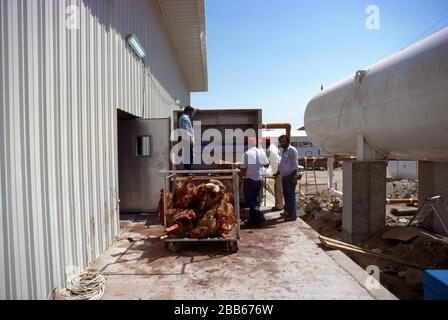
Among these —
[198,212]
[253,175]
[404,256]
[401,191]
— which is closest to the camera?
[198,212]

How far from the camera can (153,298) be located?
3260mm

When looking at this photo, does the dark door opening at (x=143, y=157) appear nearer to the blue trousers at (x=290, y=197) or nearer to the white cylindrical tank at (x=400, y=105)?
the blue trousers at (x=290, y=197)

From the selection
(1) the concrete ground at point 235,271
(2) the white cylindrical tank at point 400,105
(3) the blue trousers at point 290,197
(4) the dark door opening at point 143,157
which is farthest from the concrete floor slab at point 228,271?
(2) the white cylindrical tank at point 400,105

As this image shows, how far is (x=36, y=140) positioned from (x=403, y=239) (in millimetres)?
6544

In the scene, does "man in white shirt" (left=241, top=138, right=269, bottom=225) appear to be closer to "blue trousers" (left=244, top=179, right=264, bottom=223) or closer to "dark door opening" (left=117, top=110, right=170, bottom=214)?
"blue trousers" (left=244, top=179, right=264, bottom=223)

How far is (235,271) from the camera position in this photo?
13.1 ft

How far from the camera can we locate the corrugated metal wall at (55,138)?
2.55 m

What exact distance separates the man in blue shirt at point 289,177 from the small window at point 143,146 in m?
3.13

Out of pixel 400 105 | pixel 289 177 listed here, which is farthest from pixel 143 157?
pixel 400 105

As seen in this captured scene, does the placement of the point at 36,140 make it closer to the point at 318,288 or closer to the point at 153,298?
the point at 153,298

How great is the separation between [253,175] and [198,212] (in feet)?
5.41

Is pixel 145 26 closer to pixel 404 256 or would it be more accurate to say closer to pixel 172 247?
pixel 172 247

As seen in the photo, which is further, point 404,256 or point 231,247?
point 404,256

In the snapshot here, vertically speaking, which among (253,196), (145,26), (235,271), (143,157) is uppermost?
(145,26)
